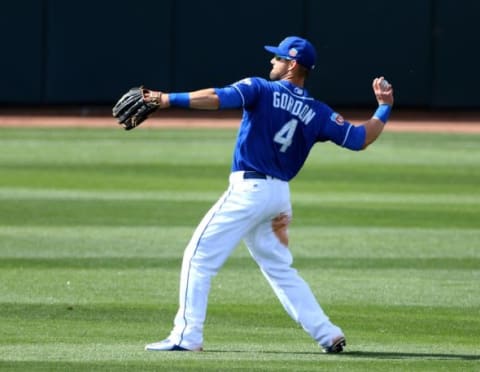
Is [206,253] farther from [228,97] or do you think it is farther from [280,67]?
[280,67]

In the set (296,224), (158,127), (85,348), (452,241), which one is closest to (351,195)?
(296,224)

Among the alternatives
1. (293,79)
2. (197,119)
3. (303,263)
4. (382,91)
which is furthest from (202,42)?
(293,79)

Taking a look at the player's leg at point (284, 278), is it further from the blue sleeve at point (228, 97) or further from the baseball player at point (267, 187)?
the blue sleeve at point (228, 97)

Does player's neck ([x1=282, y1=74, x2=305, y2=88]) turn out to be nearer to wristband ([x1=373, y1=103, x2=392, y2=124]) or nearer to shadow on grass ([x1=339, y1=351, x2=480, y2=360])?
wristband ([x1=373, y1=103, x2=392, y2=124])

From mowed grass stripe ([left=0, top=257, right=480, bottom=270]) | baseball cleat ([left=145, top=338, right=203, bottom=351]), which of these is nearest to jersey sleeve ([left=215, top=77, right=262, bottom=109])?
baseball cleat ([left=145, top=338, right=203, bottom=351])

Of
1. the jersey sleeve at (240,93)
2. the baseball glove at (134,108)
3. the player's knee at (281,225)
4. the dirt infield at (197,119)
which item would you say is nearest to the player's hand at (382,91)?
the jersey sleeve at (240,93)

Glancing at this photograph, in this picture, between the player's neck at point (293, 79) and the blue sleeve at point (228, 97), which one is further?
the player's neck at point (293, 79)

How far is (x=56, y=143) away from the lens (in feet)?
78.5

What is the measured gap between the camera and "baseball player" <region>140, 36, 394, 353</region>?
8258 mm

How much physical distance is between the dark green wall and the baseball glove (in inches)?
886

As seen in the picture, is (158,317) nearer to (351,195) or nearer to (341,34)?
(351,195)

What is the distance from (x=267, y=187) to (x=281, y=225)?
0.31 m

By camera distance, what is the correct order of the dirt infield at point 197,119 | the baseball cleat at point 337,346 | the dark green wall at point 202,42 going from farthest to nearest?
1. the dark green wall at point 202,42
2. the dirt infield at point 197,119
3. the baseball cleat at point 337,346

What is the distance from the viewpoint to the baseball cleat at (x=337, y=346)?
27.5 feet
